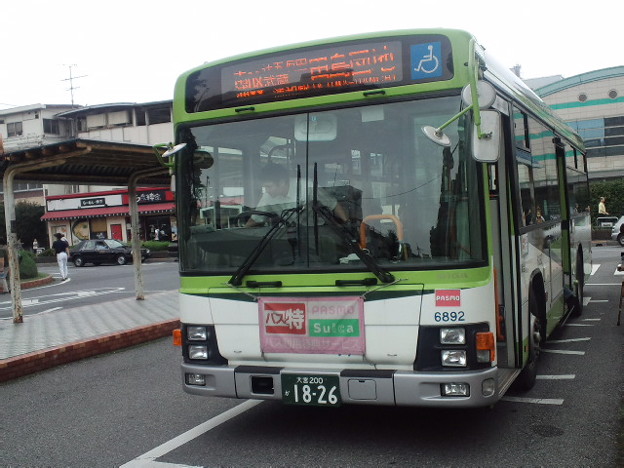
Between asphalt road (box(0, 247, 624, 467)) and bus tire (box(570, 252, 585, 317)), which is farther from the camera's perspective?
bus tire (box(570, 252, 585, 317))

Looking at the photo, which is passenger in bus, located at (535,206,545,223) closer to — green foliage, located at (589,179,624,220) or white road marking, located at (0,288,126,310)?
white road marking, located at (0,288,126,310)

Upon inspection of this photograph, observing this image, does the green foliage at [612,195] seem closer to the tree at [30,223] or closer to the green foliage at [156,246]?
the green foliage at [156,246]

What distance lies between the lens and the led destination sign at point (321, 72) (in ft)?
16.5

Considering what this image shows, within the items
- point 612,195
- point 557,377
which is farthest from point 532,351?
point 612,195

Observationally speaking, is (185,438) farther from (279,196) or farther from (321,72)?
(321,72)

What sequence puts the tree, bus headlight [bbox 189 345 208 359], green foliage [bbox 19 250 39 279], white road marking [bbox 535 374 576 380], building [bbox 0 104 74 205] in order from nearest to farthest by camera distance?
bus headlight [bbox 189 345 208 359] → white road marking [bbox 535 374 576 380] → green foliage [bbox 19 250 39 279] → the tree → building [bbox 0 104 74 205]

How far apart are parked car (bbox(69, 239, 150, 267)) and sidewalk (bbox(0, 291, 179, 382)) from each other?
2347 centimetres

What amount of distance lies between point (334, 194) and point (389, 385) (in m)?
1.43

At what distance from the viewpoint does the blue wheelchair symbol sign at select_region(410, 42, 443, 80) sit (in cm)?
498

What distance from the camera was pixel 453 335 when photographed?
4.75 metres

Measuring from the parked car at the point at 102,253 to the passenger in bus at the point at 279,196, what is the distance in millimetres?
33804

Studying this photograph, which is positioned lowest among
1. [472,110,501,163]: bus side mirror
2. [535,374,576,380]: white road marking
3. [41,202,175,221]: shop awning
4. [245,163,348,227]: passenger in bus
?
[535,374,576,380]: white road marking

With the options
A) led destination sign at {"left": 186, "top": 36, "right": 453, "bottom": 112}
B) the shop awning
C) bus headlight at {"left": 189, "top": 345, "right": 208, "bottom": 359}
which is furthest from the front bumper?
the shop awning

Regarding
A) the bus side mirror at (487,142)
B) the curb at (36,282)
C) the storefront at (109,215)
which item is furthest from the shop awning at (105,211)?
the bus side mirror at (487,142)
